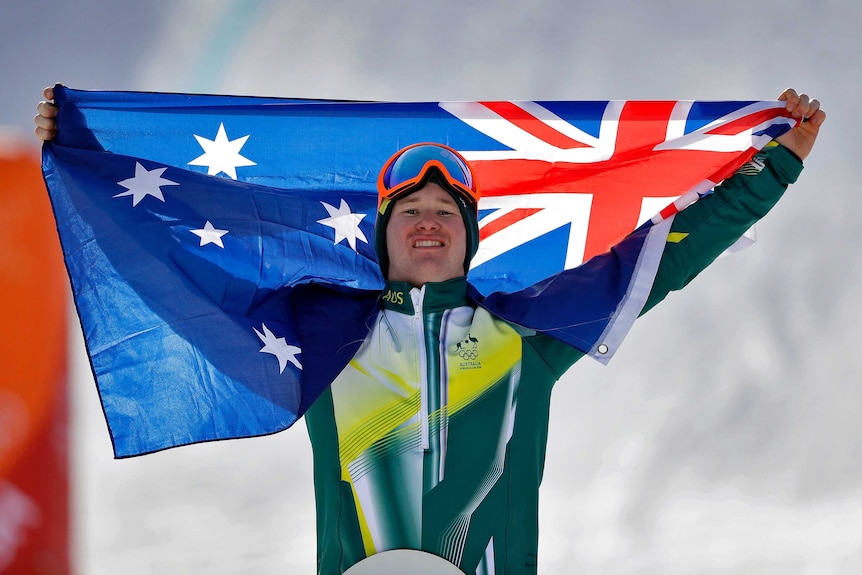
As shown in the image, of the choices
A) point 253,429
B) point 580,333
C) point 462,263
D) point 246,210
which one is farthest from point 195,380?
point 580,333

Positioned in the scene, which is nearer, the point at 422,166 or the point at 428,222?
the point at 428,222

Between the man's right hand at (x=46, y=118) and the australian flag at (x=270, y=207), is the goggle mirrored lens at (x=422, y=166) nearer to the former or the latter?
the australian flag at (x=270, y=207)

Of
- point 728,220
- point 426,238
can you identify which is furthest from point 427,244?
point 728,220

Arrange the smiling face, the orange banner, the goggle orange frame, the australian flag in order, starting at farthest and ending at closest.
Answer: the orange banner < the goggle orange frame < the smiling face < the australian flag

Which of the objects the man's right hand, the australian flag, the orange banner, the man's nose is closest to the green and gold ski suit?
the australian flag

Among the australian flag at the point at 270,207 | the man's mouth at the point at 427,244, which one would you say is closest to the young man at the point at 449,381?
the man's mouth at the point at 427,244

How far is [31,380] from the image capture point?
21.2 ft

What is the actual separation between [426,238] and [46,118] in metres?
2.11

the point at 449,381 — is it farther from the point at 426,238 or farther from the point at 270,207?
the point at 270,207

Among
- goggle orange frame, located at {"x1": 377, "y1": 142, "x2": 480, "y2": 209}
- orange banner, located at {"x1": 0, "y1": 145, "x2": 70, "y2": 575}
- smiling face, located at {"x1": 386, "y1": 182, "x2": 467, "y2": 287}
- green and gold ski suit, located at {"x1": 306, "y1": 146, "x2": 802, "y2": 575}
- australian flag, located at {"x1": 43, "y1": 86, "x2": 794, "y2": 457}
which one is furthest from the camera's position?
orange banner, located at {"x1": 0, "y1": 145, "x2": 70, "y2": 575}

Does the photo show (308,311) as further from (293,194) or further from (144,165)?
(144,165)

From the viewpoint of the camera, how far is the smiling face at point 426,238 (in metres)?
4.88

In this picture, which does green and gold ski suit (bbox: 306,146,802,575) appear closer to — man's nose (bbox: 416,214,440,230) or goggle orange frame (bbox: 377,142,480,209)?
man's nose (bbox: 416,214,440,230)

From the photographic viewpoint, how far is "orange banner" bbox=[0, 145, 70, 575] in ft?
20.6
